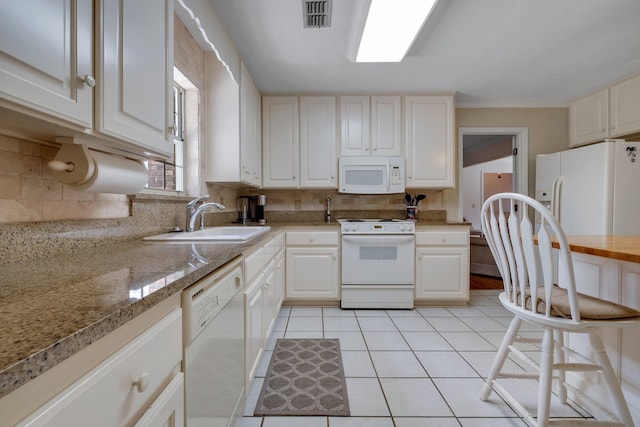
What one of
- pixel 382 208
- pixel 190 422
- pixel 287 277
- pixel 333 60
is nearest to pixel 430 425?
pixel 190 422

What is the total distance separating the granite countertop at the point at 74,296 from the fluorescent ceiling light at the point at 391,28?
66.9 inches

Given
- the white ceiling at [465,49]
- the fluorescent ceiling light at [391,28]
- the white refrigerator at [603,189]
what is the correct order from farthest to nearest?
the white refrigerator at [603,189] → the white ceiling at [465,49] → the fluorescent ceiling light at [391,28]

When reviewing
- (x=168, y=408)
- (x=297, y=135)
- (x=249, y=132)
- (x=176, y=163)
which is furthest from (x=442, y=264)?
(x=168, y=408)

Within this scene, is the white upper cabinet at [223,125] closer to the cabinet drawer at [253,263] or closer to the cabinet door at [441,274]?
the cabinet drawer at [253,263]

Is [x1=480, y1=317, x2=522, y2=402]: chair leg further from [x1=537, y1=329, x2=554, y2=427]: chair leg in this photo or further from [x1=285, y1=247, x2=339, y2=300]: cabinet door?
[x1=285, y1=247, x2=339, y2=300]: cabinet door

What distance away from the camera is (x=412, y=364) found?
6.00 feet

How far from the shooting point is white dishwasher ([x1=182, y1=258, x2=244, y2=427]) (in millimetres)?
787

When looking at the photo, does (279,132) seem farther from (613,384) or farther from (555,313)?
(613,384)

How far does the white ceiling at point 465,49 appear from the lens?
1.81 meters

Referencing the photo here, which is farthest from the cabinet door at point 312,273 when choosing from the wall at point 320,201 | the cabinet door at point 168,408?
the cabinet door at point 168,408

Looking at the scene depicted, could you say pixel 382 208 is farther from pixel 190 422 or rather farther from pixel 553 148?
pixel 190 422

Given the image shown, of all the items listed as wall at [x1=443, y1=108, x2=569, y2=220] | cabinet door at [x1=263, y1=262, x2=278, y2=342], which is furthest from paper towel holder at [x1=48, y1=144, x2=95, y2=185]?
wall at [x1=443, y1=108, x2=569, y2=220]

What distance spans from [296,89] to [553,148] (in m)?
3.11

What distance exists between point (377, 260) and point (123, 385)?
98.2 inches
